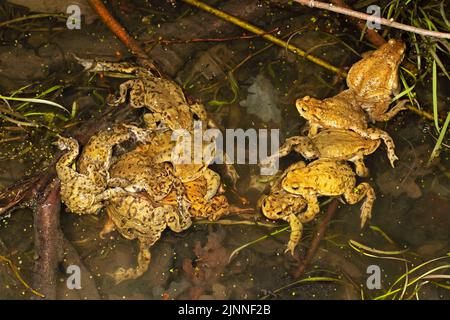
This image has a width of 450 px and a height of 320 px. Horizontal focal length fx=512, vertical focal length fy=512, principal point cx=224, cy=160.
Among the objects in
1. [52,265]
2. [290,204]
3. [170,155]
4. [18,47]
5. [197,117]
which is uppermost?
[18,47]

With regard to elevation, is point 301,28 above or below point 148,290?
above

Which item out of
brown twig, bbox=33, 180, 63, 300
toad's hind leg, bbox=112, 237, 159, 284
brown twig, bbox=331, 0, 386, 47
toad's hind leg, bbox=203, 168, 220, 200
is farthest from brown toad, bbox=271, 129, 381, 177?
brown twig, bbox=33, 180, 63, 300

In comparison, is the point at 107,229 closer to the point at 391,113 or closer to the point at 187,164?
the point at 187,164

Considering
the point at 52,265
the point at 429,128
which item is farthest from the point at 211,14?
the point at 52,265

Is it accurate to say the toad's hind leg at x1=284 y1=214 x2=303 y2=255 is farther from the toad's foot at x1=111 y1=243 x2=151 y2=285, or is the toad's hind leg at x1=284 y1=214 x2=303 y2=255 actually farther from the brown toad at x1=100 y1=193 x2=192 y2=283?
the toad's foot at x1=111 y1=243 x2=151 y2=285
